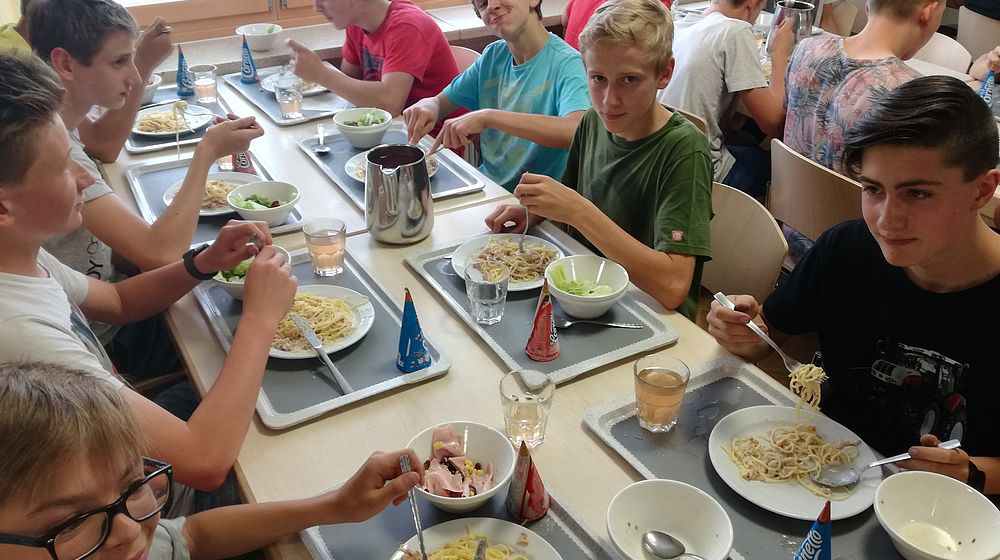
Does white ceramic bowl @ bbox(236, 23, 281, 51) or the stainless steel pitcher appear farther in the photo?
white ceramic bowl @ bbox(236, 23, 281, 51)

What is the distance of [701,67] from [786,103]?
0.39m

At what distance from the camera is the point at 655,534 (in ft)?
3.45

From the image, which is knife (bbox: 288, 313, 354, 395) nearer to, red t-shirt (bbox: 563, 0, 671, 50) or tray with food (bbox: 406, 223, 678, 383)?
tray with food (bbox: 406, 223, 678, 383)

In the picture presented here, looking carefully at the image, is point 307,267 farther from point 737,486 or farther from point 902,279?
point 902,279

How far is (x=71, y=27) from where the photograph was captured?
198 cm

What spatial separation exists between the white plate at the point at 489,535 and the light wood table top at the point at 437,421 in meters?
0.10

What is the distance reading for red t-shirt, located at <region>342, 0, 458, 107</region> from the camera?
293 centimetres

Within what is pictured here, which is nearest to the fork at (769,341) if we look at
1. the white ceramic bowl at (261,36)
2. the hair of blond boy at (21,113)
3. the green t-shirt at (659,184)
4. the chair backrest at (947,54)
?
the green t-shirt at (659,184)

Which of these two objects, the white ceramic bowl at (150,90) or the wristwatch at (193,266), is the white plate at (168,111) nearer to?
the white ceramic bowl at (150,90)

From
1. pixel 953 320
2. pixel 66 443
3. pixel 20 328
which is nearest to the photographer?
pixel 66 443

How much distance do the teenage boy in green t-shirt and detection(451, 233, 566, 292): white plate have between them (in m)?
0.05

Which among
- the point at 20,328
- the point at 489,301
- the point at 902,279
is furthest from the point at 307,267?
the point at 902,279

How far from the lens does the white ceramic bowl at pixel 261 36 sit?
3.44 m

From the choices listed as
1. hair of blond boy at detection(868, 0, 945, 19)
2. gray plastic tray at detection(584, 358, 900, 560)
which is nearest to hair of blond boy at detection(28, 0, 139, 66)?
gray plastic tray at detection(584, 358, 900, 560)
